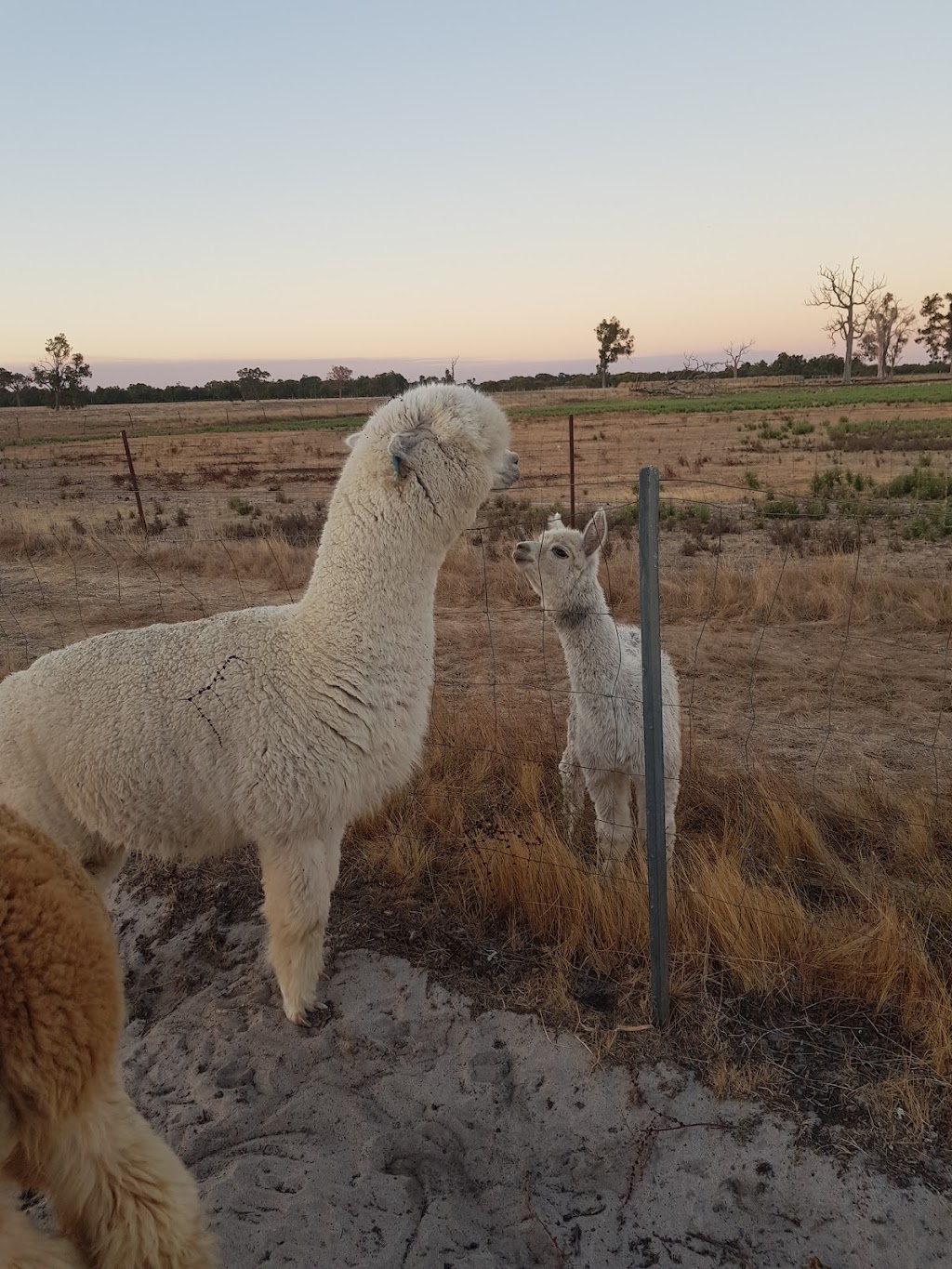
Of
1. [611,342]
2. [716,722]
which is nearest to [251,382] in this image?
[611,342]

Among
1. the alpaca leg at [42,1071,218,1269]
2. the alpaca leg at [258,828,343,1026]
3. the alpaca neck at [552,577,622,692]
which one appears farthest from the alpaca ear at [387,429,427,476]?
the alpaca leg at [42,1071,218,1269]

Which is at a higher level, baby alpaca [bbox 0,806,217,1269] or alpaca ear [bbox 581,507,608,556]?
alpaca ear [bbox 581,507,608,556]

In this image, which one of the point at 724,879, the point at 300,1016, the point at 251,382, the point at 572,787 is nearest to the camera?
the point at 300,1016

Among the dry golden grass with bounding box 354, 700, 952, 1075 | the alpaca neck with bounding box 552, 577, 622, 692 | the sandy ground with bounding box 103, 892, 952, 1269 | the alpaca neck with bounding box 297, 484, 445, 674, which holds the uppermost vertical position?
the alpaca neck with bounding box 297, 484, 445, 674

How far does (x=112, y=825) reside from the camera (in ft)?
9.00

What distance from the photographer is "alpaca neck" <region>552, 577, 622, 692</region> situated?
3.88 metres

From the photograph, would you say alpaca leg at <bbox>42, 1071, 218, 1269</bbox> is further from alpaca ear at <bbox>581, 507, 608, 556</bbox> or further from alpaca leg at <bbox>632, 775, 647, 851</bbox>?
alpaca ear at <bbox>581, 507, 608, 556</bbox>

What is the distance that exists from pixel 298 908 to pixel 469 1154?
923 millimetres

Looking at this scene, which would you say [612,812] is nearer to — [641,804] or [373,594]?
[641,804]

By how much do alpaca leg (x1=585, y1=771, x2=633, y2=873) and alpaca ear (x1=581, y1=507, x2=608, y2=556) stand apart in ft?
3.60

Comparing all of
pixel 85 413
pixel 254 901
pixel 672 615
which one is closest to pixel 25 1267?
pixel 254 901

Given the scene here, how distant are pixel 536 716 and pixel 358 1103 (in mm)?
2855

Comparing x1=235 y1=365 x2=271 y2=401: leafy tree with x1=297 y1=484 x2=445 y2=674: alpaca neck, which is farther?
x1=235 y1=365 x2=271 y2=401: leafy tree

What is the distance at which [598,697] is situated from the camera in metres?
3.79
